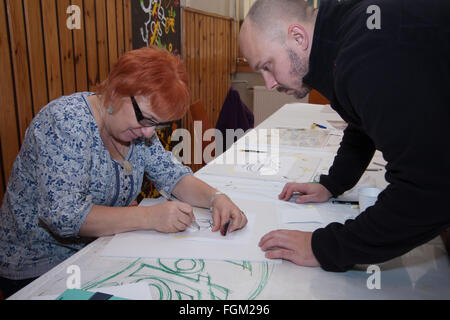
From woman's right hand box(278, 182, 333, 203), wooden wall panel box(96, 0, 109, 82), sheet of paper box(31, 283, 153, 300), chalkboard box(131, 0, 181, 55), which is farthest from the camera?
chalkboard box(131, 0, 181, 55)

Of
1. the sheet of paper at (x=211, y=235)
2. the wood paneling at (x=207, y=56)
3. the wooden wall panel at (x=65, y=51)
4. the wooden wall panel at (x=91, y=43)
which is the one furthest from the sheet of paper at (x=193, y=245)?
Answer: the wood paneling at (x=207, y=56)

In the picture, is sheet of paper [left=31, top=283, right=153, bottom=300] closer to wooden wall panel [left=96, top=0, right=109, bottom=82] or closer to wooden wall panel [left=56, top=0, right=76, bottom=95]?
wooden wall panel [left=56, top=0, right=76, bottom=95]

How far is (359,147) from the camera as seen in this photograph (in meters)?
1.34

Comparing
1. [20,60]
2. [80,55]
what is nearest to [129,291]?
[20,60]

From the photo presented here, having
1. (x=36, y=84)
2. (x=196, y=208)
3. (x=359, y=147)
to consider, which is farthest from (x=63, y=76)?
(x=359, y=147)

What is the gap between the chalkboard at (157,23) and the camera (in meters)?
3.06

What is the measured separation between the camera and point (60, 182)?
1103mm

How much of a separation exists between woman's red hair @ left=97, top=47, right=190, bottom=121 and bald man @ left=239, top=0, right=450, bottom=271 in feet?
0.97

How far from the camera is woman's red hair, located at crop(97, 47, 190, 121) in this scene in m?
1.15

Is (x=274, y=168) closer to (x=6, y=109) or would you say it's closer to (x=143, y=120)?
(x=143, y=120)

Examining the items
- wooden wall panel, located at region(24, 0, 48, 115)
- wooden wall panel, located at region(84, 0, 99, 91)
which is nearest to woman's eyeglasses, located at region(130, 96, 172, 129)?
wooden wall panel, located at region(24, 0, 48, 115)

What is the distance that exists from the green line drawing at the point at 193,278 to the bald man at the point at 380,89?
0.11m
